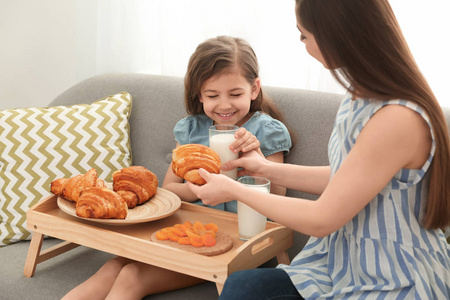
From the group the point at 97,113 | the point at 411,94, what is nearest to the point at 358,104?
the point at 411,94

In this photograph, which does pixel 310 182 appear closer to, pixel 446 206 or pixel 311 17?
pixel 446 206

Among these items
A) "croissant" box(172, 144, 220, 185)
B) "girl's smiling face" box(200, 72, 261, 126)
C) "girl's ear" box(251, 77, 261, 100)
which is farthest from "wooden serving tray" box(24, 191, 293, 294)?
"girl's ear" box(251, 77, 261, 100)

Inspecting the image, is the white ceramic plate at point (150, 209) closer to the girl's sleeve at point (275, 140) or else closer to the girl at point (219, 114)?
the girl at point (219, 114)

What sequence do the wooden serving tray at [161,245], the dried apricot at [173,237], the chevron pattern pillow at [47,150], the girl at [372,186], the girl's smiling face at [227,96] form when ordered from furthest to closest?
the chevron pattern pillow at [47,150] < the girl's smiling face at [227,96] < the dried apricot at [173,237] < the wooden serving tray at [161,245] < the girl at [372,186]

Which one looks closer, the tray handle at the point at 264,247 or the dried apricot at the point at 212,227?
the tray handle at the point at 264,247

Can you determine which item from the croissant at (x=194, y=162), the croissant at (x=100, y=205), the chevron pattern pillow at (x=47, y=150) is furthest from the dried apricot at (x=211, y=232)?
the chevron pattern pillow at (x=47, y=150)

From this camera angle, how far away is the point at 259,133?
6.12 feet

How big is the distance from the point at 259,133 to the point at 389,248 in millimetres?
736

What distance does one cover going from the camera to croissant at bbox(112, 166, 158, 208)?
167 cm

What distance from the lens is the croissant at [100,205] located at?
1.52 metres

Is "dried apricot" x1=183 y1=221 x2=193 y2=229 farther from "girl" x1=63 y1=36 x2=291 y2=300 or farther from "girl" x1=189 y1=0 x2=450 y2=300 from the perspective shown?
"girl" x1=189 y1=0 x2=450 y2=300

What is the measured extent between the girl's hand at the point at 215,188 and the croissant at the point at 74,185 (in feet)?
1.25

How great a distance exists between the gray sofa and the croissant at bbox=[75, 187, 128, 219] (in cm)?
27

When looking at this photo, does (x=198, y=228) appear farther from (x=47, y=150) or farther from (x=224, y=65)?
(x=47, y=150)
